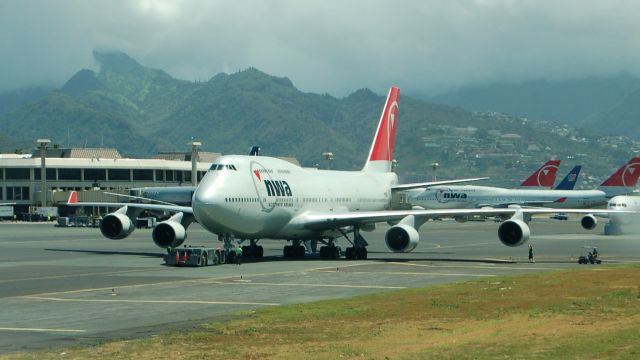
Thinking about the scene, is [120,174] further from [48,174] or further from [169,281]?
[169,281]

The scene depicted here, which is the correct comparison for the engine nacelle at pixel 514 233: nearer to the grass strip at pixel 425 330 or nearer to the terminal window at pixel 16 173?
the grass strip at pixel 425 330

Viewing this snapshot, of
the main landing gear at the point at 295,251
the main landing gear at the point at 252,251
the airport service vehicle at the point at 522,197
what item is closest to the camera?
the main landing gear at the point at 252,251

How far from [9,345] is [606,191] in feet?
513

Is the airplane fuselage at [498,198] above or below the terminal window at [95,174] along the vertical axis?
below

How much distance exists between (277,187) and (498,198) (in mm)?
117028

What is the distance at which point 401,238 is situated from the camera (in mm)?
58906

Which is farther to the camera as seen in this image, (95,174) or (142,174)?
(142,174)

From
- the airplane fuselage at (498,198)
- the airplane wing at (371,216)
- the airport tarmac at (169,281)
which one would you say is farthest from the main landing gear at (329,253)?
the airplane fuselage at (498,198)

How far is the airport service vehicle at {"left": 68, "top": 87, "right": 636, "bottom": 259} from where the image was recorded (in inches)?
2221

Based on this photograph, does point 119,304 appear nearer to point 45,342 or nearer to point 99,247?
point 45,342

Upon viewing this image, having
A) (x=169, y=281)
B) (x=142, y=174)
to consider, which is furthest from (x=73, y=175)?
(x=169, y=281)

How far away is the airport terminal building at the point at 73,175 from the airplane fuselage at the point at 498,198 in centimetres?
4845

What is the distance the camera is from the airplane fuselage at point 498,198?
559 ft

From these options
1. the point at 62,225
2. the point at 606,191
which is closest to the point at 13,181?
the point at 62,225
